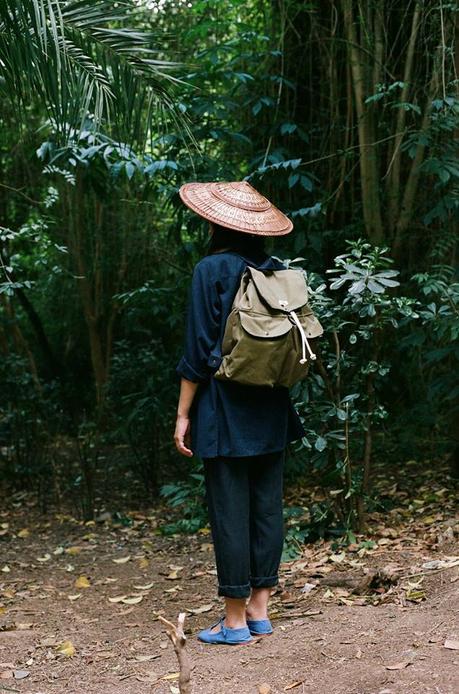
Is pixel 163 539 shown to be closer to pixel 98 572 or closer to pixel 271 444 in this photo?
pixel 98 572

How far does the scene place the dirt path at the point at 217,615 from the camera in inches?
122

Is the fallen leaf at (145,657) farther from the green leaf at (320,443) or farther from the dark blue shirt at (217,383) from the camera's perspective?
the green leaf at (320,443)

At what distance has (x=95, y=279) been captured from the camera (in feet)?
30.0

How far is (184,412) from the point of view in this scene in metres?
3.48

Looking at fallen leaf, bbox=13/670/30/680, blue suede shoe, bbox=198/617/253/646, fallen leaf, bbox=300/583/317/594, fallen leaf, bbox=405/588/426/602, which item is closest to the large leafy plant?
fallen leaf, bbox=300/583/317/594

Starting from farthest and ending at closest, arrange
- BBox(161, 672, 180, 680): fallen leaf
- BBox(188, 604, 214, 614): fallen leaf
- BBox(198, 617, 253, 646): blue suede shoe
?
BBox(188, 604, 214, 614): fallen leaf < BBox(198, 617, 253, 646): blue suede shoe < BBox(161, 672, 180, 680): fallen leaf

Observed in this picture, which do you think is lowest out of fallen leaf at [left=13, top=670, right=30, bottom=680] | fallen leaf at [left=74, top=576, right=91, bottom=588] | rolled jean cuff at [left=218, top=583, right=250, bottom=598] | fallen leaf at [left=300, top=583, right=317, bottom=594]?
fallen leaf at [left=74, top=576, right=91, bottom=588]

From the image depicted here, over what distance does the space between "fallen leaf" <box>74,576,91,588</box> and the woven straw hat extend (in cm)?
256

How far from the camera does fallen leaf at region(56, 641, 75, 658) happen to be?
375cm

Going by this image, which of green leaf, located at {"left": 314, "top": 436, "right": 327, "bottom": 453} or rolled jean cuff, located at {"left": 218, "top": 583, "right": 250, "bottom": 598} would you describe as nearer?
rolled jean cuff, located at {"left": 218, "top": 583, "right": 250, "bottom": 598}

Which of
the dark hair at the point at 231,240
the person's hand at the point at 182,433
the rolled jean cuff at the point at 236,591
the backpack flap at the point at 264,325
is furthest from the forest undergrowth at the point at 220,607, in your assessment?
the dark hair at the point at 231,240

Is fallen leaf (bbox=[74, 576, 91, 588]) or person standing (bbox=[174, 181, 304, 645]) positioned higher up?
person standing (bbox=[174, 181, 304, 645])

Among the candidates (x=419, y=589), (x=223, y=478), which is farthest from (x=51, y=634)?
(x=419, y=589)

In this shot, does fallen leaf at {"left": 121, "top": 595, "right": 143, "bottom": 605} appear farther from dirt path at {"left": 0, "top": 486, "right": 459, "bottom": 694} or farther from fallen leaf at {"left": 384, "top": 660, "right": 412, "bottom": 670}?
fallen leaf at {"left": 384, "top": 660, "right": 412, "bottom": 670}
